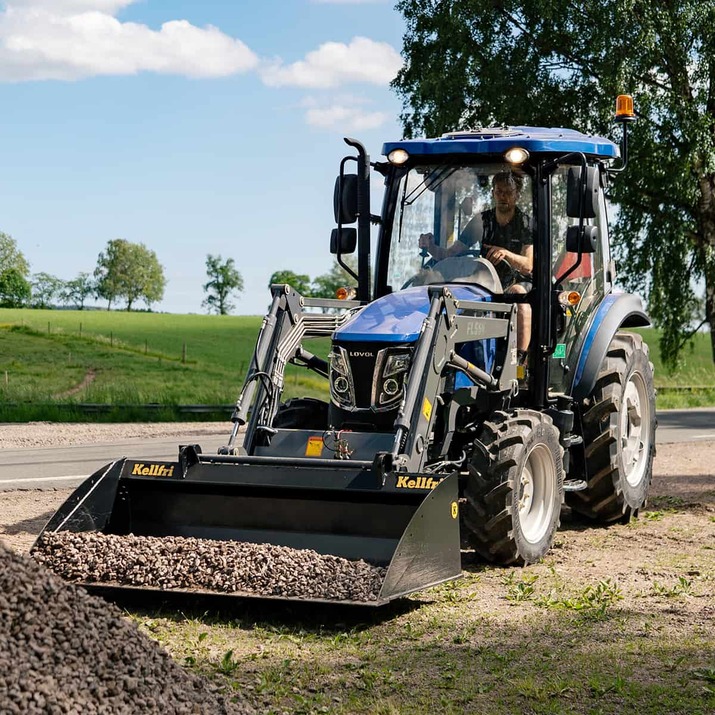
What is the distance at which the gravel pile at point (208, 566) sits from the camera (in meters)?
6.19

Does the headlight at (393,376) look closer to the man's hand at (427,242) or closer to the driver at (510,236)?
the driver at (510,236)

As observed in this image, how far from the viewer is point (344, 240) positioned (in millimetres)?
9000

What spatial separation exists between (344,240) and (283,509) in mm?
2692

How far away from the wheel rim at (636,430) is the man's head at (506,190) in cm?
205

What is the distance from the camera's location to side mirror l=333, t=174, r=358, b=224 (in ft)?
28.8

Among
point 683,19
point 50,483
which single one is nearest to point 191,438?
point 50,483

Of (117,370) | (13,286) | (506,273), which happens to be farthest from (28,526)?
(13,286)

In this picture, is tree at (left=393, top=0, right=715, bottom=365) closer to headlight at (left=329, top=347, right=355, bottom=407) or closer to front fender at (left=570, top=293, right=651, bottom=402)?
front fender at (left=570, top=293, right=651, bottom=402)

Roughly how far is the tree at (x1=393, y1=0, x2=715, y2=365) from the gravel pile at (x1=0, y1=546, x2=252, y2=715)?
66.3 feet

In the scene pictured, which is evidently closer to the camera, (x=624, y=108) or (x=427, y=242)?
(x=427, y=242)

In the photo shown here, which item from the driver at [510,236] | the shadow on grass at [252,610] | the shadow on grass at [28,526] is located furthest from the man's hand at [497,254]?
the shadow on grass at [28,526]

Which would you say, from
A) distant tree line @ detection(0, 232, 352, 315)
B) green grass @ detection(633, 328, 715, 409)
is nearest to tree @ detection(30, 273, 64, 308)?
distant tree line @ detection(0, 232, 352, 315)

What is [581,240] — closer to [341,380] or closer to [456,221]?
[456,221]

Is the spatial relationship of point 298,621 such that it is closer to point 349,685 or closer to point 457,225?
point 349,685
